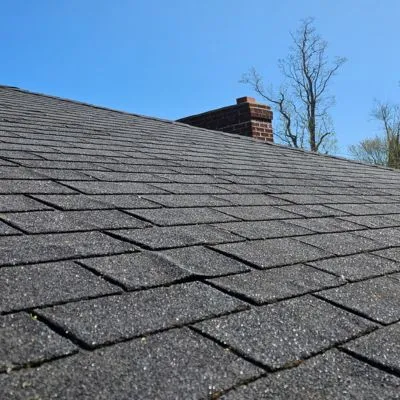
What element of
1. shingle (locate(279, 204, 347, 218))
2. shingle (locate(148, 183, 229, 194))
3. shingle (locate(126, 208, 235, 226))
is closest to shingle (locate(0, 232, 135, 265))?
shingle (locate(126, 208, 235, 226))

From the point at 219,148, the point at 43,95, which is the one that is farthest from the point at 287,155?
the point at 43,95

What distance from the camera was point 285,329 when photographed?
1430 mm

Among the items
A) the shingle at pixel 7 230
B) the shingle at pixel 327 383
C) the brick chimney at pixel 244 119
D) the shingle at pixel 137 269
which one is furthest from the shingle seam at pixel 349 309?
the brick chimney at pixel 244 119

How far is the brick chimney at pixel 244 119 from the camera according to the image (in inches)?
354

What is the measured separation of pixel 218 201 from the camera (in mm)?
2965

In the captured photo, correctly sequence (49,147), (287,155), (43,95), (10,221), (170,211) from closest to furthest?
(10,221), (170,211), (49,147), (287,155), (43,95)

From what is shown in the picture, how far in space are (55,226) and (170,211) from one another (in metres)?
0.69

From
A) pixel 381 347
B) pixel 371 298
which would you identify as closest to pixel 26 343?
pixel 381 347

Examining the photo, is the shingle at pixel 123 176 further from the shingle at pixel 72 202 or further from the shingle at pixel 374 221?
the shingle at pixel 374 221

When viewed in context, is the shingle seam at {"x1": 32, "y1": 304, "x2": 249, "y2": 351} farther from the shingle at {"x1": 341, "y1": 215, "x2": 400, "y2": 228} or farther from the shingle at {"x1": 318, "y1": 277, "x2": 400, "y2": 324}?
the shingle at {"x1": 341, "y1": 215, "x2": 400, "y2": 228}

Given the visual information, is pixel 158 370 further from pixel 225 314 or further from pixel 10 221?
pixel 10 221

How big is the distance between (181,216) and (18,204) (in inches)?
28.4

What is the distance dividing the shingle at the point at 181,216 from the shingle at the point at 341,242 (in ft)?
1.35

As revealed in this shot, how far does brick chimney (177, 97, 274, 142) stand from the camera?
8.99 metres
